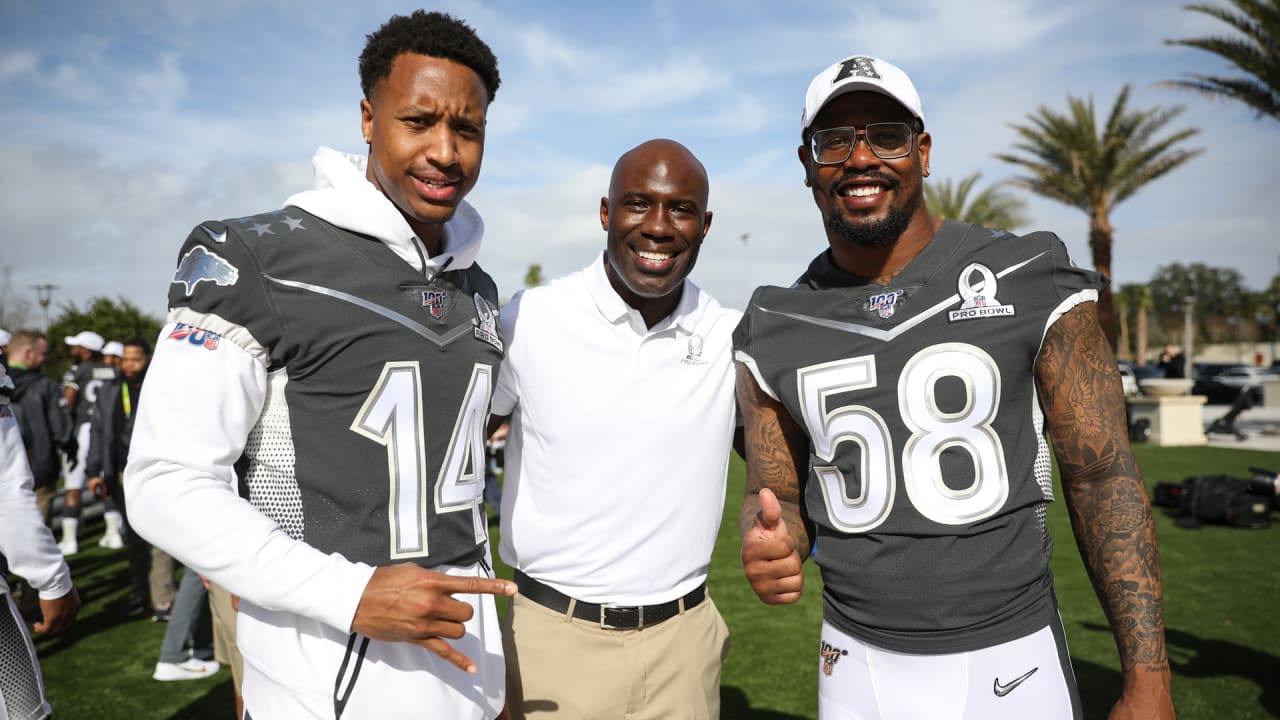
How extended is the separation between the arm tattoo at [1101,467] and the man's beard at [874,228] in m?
0.55

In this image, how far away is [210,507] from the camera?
1647mm

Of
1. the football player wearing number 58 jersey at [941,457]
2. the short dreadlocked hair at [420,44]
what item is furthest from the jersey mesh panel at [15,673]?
the football player wearing number 58 jersey at [941,457]

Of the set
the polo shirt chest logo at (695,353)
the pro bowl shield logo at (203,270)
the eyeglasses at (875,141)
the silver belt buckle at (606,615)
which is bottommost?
the silver belt buckle at (606,615)

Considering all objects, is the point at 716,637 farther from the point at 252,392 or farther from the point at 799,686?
the point at 799,686

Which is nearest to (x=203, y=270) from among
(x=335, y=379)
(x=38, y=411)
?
(x=335, y=379)

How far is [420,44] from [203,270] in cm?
81

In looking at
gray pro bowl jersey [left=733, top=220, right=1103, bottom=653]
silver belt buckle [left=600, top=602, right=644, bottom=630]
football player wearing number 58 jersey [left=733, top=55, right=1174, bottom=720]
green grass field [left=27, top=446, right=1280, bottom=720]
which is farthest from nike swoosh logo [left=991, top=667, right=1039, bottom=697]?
green grass field [left=27, top=446, right=1280, bottom=720]

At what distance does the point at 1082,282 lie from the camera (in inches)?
90.8

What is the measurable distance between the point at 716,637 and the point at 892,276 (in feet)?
5.03

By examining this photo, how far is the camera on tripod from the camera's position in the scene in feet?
32.9

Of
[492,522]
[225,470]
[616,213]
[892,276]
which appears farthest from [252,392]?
[492,522]

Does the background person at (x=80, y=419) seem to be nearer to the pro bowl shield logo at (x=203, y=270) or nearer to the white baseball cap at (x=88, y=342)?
the white baseball cap at (x=88, y=342)

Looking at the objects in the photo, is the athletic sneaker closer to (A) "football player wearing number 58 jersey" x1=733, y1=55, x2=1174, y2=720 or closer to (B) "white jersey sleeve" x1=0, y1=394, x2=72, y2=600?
(B) "white jersey sleeve" x1=0, y1=394, x2=72, y2=600

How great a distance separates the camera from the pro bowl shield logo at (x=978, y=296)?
2322 mm
